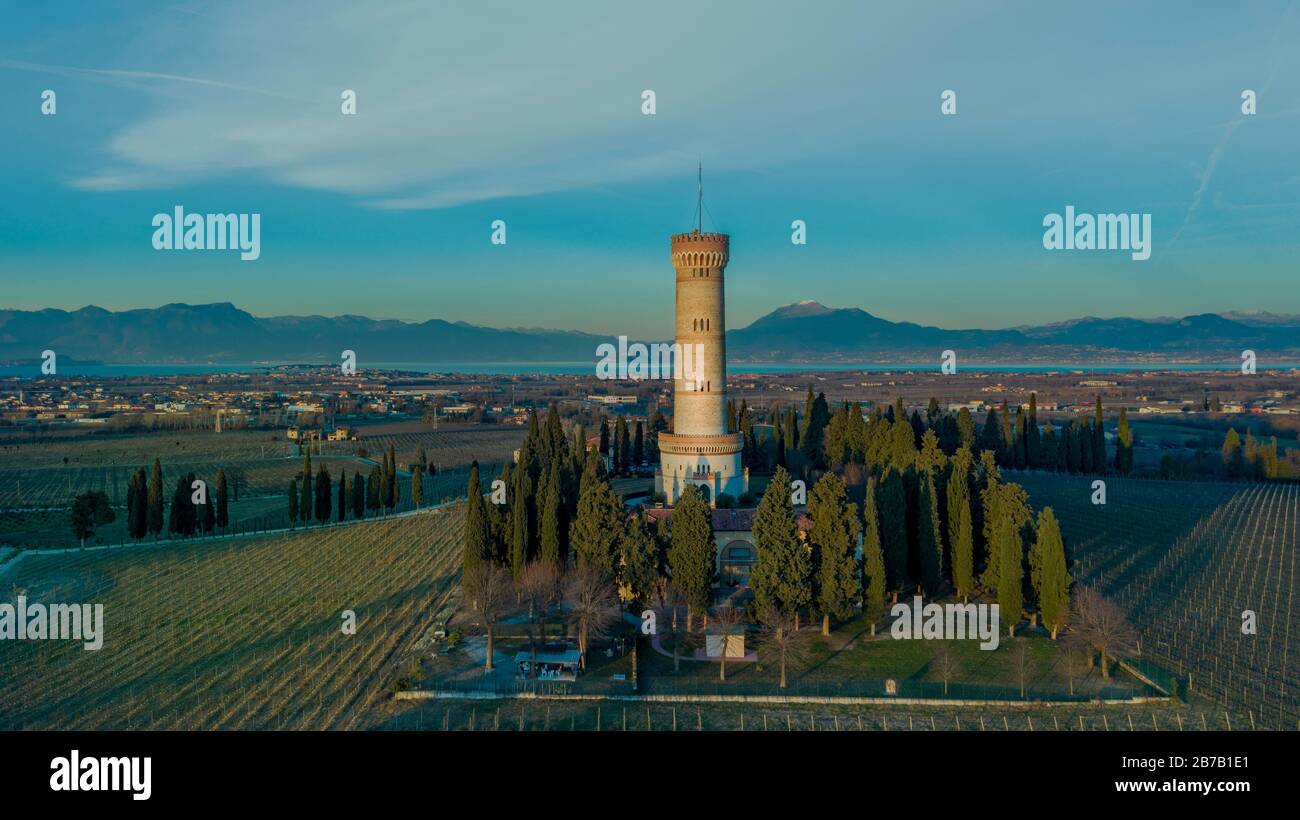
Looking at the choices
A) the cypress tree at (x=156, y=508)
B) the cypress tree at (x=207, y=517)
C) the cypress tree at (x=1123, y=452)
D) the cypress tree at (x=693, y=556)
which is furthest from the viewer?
A: the cypress tree at (x=1123, y=452)

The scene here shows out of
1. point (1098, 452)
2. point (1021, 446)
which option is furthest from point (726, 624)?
point (1098, 452)

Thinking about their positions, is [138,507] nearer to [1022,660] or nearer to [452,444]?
[1022,660]

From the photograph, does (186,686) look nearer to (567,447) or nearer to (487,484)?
(567,447)

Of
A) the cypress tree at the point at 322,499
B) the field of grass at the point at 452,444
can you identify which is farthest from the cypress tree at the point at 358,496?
the field of grass at the point at 452,444

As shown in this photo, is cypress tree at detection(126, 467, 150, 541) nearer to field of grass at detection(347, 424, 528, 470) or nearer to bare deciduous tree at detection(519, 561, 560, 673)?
bare deciduous tree at detection(519, 561, 560, 673)

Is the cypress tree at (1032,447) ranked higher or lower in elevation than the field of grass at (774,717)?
higher

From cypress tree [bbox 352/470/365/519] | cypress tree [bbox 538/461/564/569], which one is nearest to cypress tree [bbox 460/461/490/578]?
cypress tree [bbox 538/461/564/569]

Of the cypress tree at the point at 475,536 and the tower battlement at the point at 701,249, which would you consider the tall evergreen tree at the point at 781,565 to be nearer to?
the cypress tree at the point at 475,536
